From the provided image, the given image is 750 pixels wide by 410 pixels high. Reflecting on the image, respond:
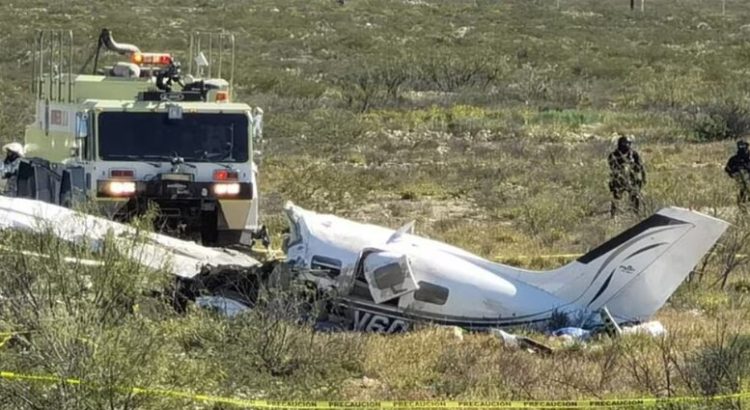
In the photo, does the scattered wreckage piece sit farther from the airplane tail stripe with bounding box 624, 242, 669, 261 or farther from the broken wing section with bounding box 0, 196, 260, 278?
the airplane tail stripe with bounding box 624, 242, 669, 261

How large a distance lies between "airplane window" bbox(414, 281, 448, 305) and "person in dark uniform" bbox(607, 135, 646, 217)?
790 cm

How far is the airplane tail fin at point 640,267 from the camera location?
1023 centimetres

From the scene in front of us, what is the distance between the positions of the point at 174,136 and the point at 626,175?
24.5ft

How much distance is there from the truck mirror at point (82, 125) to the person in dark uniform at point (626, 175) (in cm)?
787

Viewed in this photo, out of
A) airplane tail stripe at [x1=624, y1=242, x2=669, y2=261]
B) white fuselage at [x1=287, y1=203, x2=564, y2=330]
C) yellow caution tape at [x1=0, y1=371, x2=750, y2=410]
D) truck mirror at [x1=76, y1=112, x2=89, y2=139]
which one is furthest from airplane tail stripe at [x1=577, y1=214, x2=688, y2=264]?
truck mirror at [x1=76, y1=112, x2=89, y2=139]

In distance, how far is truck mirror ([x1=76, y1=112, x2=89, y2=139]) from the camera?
13281 millimetres

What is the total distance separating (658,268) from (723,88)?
32438mm

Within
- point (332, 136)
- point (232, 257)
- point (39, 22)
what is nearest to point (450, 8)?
point (39, 22)

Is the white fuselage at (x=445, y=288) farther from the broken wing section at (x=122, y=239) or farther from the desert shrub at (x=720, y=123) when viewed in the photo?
the desert shrub at (x=720, y=123)

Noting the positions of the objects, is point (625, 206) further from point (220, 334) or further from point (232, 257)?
point (220, 334)

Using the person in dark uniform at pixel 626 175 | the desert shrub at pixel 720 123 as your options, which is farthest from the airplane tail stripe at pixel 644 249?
Answer: the desert shrub at pixel 720 123

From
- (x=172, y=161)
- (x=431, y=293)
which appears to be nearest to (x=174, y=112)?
(x=172, y=161)

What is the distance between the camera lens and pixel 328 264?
1074 centimetres

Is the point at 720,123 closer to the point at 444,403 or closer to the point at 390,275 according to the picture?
the point at 390,275
